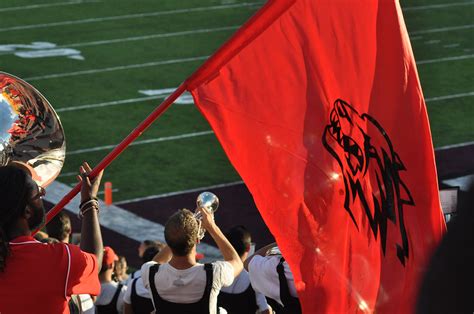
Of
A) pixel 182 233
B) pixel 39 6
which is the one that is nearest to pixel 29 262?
pixel 182 233

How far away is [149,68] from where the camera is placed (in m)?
16.0

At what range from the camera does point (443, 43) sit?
17.5m

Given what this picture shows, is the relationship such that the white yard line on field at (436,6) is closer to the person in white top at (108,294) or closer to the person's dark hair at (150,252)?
the person's dark hair at (150,252)

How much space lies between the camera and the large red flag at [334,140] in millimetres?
3463

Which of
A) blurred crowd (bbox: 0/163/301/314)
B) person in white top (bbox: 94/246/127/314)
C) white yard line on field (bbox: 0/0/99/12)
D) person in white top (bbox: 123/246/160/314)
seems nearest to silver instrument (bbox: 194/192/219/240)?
blurred crowd (bbox: 0/163/301/314)

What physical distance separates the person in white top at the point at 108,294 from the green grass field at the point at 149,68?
5.68 meters

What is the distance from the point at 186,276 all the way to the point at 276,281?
1.44 ft

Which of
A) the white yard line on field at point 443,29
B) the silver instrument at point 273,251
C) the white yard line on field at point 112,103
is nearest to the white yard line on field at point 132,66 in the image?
the white yard line on field at point 112,103

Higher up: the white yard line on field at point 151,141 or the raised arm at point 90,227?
the raised arm at point 90,227

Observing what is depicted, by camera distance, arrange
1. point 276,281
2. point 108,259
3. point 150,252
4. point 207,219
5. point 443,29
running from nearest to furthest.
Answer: point 207,219 → point 276,281 → point 108,259 → point 150,252 → point 443,29

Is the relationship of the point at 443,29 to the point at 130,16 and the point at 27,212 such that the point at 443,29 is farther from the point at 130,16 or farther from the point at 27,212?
the point at 27,212

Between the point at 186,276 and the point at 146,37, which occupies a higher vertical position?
the point at 186,276

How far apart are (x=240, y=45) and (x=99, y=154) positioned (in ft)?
29.3

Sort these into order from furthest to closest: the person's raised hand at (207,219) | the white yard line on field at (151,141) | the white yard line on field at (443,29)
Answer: the white yard line on field at (443,29) → the white yard line on field at (151,141) → the person's raised hand at (207,219)
